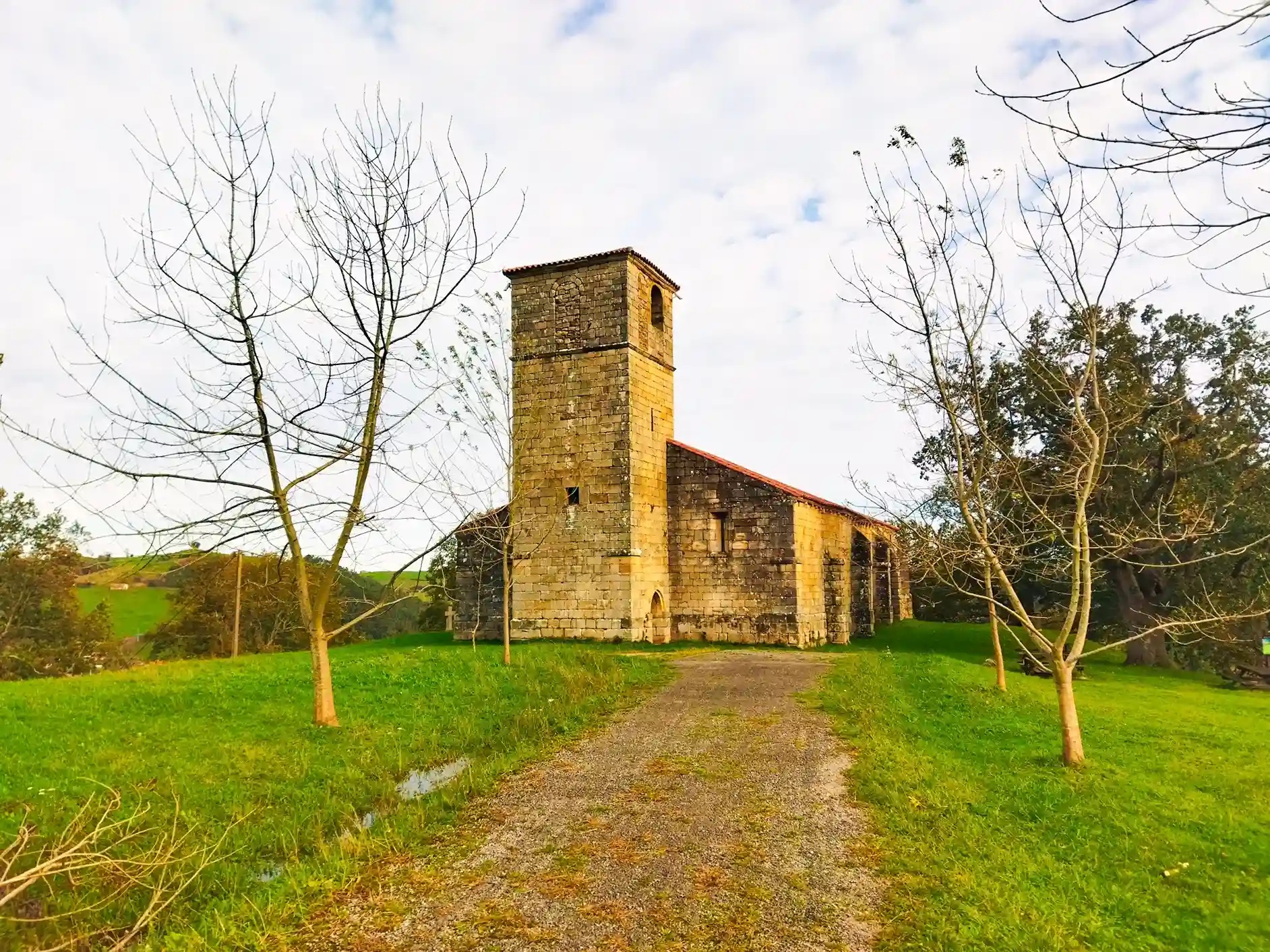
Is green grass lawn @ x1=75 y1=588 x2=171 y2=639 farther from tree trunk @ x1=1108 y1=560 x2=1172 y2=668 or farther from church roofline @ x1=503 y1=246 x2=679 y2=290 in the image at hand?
tree trunk @ x1=1108 y1=560 x2=1172 y2=668

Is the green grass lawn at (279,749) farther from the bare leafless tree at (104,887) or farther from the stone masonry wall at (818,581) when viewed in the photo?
the stone masonry wall at (818,581)

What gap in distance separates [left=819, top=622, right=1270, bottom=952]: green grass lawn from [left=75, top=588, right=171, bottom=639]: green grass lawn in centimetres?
3889

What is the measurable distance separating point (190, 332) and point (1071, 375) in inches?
421

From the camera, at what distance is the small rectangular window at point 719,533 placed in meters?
22.8

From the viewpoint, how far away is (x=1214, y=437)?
2195 centimetres

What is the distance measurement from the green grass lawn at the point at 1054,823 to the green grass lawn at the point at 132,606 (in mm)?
38889

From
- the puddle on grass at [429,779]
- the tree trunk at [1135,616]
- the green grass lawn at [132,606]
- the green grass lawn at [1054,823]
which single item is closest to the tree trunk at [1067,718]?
the green grass lawn at [1054,823]

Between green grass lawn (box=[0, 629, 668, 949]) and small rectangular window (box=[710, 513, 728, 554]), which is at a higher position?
small rectangular window (box=[710, 513, 728, 554])

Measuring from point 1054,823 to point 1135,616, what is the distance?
66.3ft

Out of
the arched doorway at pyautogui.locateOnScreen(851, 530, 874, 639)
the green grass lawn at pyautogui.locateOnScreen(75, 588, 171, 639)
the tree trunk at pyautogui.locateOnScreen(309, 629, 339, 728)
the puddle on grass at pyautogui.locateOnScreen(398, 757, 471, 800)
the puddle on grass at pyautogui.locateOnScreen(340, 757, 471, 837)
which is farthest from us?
the green grass lawn at pyautogui.locateOnScreen(75, 588, 171, 639)

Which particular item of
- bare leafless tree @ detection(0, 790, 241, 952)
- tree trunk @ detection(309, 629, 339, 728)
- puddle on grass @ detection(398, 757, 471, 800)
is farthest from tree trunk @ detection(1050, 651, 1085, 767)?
tree trunk @ detection(309, 629, 339, 728)

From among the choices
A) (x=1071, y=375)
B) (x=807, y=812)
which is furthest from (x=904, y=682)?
(x=807, y=812)

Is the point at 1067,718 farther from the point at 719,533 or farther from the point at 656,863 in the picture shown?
the point at 719,533

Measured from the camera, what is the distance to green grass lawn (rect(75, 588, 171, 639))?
127ft
